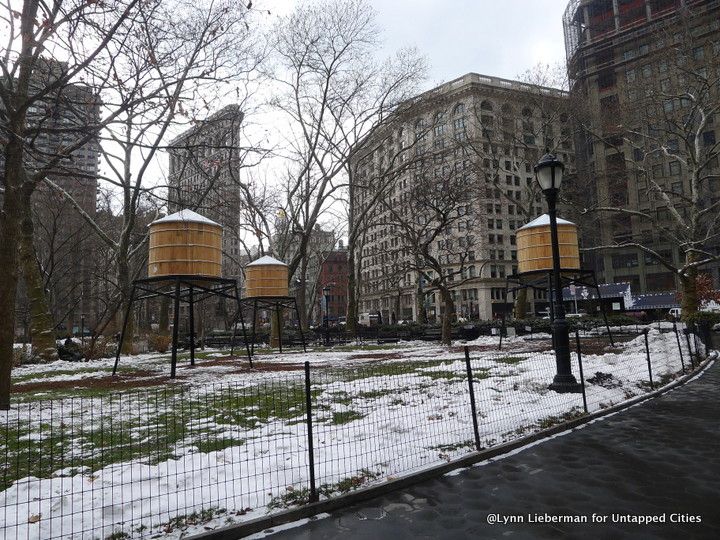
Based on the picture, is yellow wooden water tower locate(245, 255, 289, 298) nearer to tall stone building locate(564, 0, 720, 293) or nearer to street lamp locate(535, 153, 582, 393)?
street lamp locate(535, 153, 582, 393)

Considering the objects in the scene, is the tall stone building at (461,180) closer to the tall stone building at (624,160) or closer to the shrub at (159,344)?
the tall stone building at (624,160)

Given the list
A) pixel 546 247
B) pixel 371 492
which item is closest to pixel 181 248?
pixel 371 492

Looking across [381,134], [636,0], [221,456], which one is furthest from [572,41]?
[221,456]

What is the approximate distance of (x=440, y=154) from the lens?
32.2 metres

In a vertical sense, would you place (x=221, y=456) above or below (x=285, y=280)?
below

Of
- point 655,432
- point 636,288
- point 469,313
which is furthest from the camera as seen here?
point 469,313

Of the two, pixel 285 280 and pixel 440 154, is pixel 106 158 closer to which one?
pixel 285 280

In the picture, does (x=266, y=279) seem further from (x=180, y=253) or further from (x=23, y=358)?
(x=23, y=358)

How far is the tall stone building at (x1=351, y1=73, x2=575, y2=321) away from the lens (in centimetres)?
3216

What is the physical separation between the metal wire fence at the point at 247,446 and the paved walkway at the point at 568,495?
564 millimetres

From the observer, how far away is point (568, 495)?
485 cm

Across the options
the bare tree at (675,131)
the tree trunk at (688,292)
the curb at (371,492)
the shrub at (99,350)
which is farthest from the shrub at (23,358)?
the tree trunk at (688,292)

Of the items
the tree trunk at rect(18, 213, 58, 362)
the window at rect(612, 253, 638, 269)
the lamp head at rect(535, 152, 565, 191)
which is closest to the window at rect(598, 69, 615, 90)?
the window at rect(612, 253, 638, 269)

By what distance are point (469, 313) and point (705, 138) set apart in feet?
134
